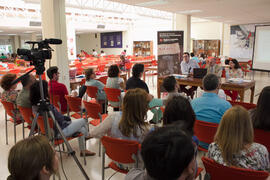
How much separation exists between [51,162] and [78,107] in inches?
98.9

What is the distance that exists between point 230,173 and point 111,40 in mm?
23134

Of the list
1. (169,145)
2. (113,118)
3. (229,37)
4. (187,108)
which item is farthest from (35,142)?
(229,37)

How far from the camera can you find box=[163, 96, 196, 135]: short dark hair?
Result: 1931 millimetres

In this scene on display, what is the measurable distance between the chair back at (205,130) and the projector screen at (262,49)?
7.86 metres

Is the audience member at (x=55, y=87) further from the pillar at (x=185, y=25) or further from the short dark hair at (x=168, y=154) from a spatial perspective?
the pillar at (x=185, y=25)

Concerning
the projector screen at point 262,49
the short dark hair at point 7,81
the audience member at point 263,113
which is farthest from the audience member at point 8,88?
the projector screen at point 262,49

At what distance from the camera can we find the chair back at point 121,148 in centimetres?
189

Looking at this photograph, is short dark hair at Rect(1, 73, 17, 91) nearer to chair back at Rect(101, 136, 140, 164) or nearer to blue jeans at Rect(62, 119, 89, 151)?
blue jeans at Rect(62, 119, 89, 151)

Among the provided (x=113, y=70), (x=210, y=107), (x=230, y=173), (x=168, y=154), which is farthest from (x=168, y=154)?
(x=113, y=70)

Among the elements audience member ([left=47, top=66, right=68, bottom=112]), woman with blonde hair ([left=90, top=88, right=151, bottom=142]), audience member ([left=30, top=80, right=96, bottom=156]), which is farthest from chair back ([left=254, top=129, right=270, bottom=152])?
audience member ([left=47, top=66, right=68, bottom=112])

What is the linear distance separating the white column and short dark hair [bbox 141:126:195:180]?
5201 mm

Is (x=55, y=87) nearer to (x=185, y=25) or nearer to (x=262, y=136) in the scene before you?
(x=262, y=136)

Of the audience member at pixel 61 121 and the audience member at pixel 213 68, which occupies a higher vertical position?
the audience member at pixel 213 68

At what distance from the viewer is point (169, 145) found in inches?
37.9
